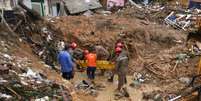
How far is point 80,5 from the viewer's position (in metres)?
22.8

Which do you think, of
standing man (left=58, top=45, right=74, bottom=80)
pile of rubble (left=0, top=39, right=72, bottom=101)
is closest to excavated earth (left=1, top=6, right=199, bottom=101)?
standing man (left=58, top=45, right=74, bottom=80)

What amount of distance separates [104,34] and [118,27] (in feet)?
3.29

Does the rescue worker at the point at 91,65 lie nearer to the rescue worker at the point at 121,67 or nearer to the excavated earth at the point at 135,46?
the excavated earth at the point at 135,46

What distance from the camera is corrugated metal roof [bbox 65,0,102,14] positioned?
2249cm

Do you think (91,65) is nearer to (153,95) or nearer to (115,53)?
(115,53)

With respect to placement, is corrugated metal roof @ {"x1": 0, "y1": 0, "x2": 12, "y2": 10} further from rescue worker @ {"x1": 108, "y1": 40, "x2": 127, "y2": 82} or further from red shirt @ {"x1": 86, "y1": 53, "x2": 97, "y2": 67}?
red shirt @ {"x1": 86, "y1": 53, "x2": 97, "y2": 67}

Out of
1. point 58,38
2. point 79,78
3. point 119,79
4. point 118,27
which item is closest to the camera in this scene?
point 119,79

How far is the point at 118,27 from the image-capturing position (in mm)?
18766

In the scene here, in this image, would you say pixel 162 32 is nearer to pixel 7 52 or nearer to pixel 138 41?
pixel 138 41

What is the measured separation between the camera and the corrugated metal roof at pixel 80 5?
22489 millimetres

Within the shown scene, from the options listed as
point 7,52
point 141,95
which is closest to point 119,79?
point 141,95

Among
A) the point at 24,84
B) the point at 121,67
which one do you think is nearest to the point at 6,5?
the point at 121,67

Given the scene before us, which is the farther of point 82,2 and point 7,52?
point 82,2

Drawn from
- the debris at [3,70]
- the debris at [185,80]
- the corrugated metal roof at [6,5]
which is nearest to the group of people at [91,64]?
the debris at [185,80]
